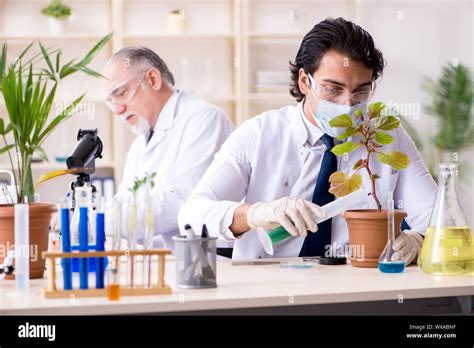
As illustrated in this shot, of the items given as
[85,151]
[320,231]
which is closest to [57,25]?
[85,151]

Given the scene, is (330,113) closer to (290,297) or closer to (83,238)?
(290,297)

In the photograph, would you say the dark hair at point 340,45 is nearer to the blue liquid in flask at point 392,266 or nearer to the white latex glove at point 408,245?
the white latex glove at point 408,245

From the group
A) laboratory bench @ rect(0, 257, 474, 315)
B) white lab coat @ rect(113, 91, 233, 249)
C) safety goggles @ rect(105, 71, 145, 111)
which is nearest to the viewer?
laboratory bench @ rect(0, 257, 474, 315)

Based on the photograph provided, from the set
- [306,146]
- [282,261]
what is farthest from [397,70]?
[282,261]

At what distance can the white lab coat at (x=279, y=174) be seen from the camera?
255 cm

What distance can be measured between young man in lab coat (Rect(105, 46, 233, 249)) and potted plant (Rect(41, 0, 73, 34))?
6.20 feet

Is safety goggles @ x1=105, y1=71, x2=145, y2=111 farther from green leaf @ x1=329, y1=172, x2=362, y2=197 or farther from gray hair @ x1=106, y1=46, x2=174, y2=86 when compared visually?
green leaf @ x1=329, y1=172, x2=362, y2=197

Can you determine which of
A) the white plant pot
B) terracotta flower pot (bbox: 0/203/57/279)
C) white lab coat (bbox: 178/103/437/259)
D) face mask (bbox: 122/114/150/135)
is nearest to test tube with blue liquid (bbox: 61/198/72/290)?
terracotta flower pot (bbox: 0/203/57/279)

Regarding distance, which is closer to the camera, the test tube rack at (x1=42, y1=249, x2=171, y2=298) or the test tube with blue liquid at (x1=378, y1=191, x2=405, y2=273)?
the test tube rack at (x1=42, y1=249, x2=171, y2=298)

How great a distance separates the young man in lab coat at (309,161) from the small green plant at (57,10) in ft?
10.1

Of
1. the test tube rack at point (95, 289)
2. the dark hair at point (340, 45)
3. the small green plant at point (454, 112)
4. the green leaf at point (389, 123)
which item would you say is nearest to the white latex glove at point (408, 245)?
the green leaf at point (389, 123)

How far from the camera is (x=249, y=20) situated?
5.73 metres

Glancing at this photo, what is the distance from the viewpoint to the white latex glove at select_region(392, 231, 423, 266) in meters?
2.20
